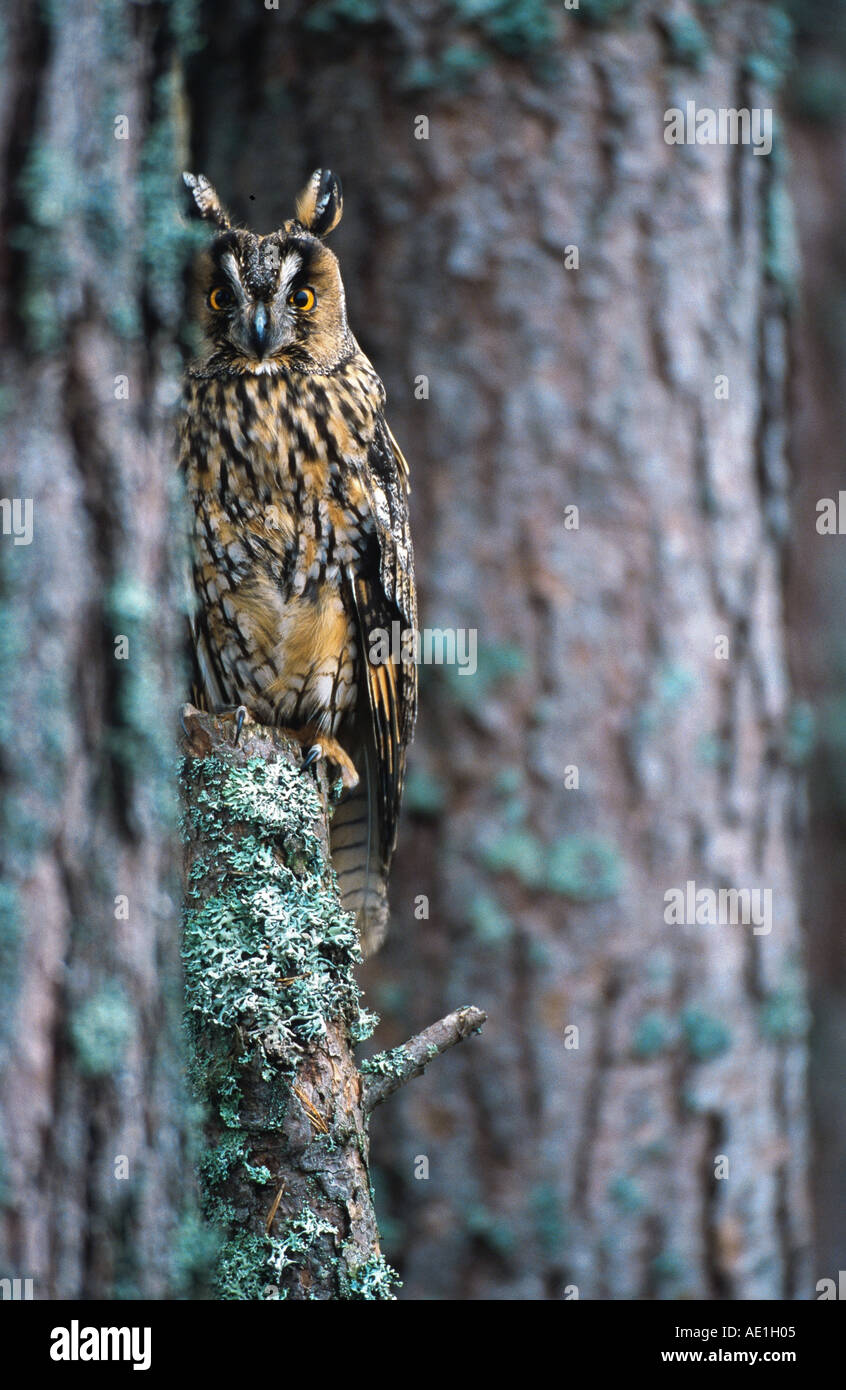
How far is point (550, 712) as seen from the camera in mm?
2748

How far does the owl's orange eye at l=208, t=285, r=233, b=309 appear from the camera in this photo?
72.1 inches

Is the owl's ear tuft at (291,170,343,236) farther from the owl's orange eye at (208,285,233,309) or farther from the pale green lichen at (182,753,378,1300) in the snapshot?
the pale green lichen at (182,753,378,1300)

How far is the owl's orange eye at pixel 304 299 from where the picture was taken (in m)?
1.90

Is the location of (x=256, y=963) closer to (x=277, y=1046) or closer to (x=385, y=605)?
(x=277, y=1046)

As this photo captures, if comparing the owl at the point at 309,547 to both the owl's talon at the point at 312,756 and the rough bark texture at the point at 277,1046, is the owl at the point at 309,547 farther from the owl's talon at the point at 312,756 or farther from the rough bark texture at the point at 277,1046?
the rough bark texture at the point at 277,1046

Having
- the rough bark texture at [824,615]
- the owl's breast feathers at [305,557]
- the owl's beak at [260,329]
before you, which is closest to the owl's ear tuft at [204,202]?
the owl's beak at [260,329]

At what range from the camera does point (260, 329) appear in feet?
6.10

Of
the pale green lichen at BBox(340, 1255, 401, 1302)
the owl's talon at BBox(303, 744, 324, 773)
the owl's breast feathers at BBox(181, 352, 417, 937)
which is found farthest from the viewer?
the owl's breast feathers at BBox(181, 352, 417, 937)

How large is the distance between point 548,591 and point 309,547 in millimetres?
882

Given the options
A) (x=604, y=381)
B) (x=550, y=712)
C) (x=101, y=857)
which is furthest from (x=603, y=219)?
(x=101, y=857)

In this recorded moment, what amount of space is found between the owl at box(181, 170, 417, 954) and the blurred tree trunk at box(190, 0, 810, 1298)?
0.59 m

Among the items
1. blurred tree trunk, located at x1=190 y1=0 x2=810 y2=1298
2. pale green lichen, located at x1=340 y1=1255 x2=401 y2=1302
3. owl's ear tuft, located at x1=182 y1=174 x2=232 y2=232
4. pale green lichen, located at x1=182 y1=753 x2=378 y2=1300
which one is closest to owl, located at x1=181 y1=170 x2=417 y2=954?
owl's ear tuft, located at x1=182 y1=174 x2=232 y2=232

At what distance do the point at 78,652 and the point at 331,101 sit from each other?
2.16 meters
